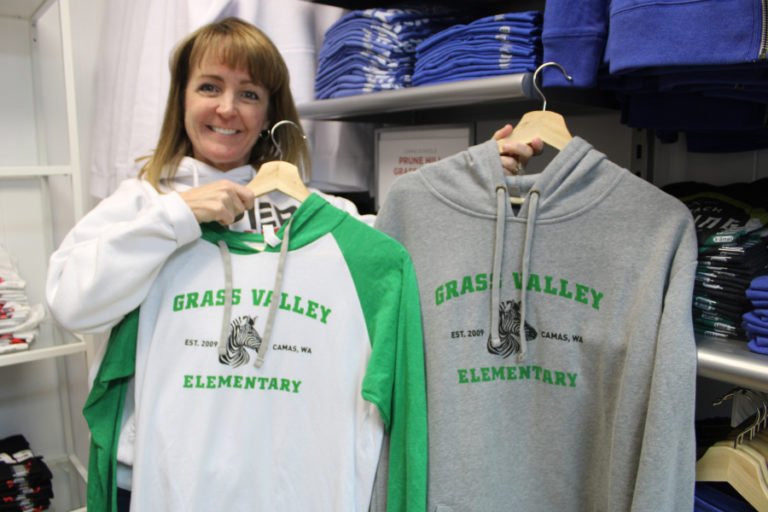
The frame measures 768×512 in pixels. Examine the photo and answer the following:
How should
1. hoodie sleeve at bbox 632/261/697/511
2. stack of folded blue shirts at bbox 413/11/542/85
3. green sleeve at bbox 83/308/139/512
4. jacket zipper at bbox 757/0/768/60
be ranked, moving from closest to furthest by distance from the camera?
jacket zipper at bbox 757/0/768/60, hoodie sleeve at bbox 632/261/697/511, green sleeve at bbox 83/308/139/512, stack of folded blue shirts at bbox 413/11/542/85

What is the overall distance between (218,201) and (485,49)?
64cm

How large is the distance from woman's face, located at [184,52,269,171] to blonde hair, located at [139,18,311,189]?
0.02 meters

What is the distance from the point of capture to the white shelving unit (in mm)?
2021

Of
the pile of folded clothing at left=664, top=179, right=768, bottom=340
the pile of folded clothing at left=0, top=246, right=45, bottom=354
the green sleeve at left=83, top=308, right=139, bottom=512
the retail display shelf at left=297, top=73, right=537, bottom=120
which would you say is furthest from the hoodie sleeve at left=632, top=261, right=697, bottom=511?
the pile of folded clothing at left=0, top=246, right=45, bottom=354

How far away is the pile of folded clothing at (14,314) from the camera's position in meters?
1.67

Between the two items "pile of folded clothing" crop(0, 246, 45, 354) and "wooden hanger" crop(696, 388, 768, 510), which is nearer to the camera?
"wooden hanger" crop(696, 388, 768, 510)

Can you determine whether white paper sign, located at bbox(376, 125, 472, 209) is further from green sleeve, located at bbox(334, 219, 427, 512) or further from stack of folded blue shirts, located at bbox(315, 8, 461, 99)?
green sleeve, located at bbox(334, 219, 427, 512)

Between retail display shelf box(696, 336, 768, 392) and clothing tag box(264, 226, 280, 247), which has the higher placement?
clothing tag box(264, 226, 280, 247)

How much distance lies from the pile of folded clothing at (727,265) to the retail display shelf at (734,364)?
0.05 meters

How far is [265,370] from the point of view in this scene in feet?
3.30

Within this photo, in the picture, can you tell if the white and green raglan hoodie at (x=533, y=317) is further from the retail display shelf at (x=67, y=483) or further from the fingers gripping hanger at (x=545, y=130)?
the retail display shelf at (x=67, y=483)

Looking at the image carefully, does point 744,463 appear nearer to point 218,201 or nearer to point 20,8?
point 218,201

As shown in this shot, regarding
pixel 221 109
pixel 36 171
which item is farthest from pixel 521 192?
pixel 36 171

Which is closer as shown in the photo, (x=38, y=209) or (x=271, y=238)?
(x=271, y=238)
